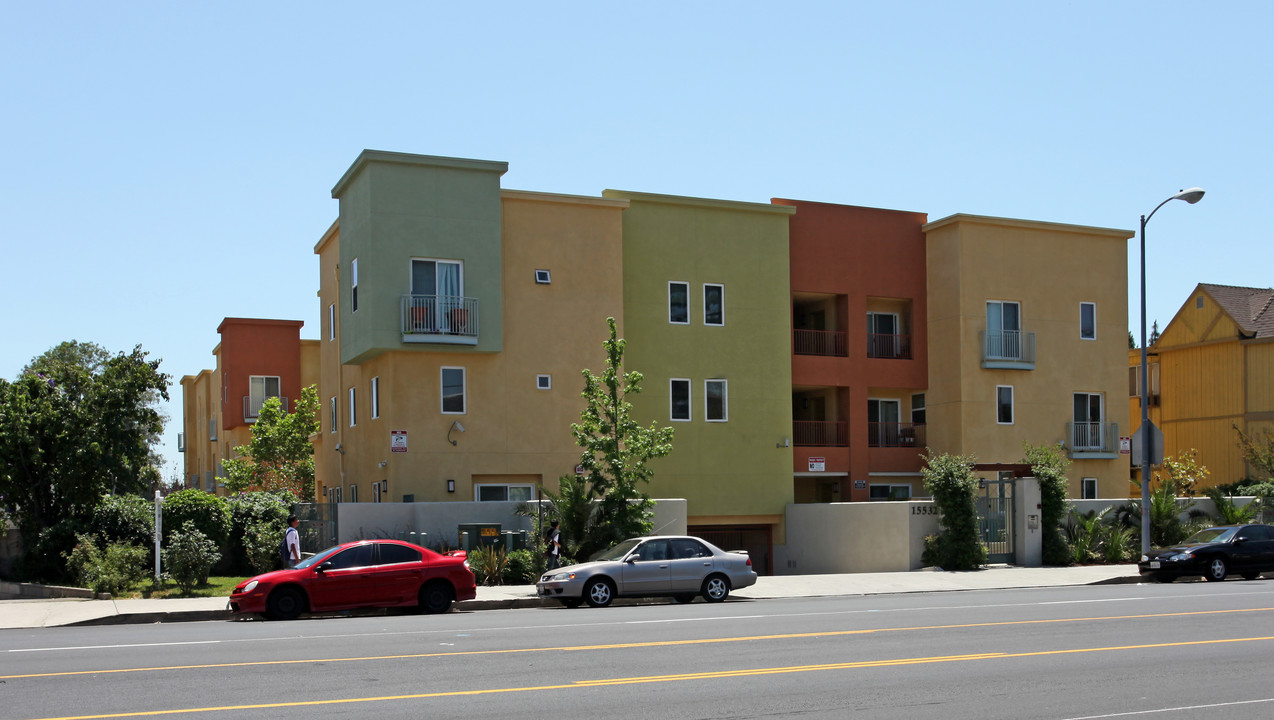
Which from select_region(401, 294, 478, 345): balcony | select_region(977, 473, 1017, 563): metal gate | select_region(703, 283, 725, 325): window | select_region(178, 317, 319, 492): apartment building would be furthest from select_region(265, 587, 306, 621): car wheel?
select_region(178, 317, 319, 492): apartment building

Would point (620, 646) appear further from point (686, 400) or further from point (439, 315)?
point (686, 400)

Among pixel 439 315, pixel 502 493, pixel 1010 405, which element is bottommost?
pixel 502 493

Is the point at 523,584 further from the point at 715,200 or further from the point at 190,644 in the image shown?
the point at 715,200

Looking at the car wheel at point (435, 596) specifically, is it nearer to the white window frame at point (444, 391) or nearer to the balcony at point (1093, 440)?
the white window frame at point (444, 391)

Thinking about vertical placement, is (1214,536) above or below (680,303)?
below

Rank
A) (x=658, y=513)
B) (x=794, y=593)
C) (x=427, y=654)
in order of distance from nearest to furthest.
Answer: (x=427, y=654)
(x=794, y=593)
(x=658, y=513)

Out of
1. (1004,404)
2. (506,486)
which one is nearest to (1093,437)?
(1004,404)

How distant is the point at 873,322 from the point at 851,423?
3730 mm

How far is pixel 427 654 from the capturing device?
44.9ft

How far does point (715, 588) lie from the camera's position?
22797mm

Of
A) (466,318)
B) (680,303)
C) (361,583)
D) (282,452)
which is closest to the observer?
(361,583)

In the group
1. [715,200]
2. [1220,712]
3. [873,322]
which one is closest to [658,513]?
[715,200]

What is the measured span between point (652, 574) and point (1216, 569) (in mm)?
13750

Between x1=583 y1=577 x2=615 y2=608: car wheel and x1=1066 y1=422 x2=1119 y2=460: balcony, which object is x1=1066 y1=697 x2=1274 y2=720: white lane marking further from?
x1=1066 y1=422 x2=1119 y2=460: balcony
